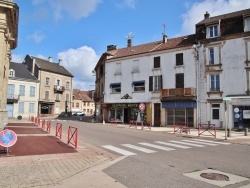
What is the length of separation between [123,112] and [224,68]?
13132mm

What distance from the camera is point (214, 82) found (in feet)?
77.0

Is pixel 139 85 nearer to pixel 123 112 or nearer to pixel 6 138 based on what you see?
pixel 123 112

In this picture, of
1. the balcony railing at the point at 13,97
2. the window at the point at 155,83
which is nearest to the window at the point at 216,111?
the window at the point at 155,83

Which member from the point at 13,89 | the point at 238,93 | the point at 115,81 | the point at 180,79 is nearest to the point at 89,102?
the point at 13,89

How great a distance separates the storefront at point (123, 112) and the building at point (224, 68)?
764 centimetres

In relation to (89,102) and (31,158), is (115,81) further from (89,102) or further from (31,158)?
(89,102)

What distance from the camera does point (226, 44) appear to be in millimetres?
22906

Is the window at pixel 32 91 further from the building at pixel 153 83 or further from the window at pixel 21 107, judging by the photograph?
the building at pixel 153 83

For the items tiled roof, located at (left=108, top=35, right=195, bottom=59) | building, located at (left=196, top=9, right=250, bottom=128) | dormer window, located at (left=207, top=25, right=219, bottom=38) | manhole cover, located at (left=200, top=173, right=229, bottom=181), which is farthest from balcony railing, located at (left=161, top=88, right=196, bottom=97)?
manhole cover, located at (left=200, top=173, right=229, bottom=181)

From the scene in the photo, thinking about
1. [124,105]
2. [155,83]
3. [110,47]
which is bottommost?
[124,105]

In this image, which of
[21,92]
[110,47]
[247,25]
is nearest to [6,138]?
[247,25]

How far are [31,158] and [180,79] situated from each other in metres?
20.1

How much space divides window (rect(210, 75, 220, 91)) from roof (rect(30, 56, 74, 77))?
31.9 m

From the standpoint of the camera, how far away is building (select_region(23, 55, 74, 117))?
146ft
